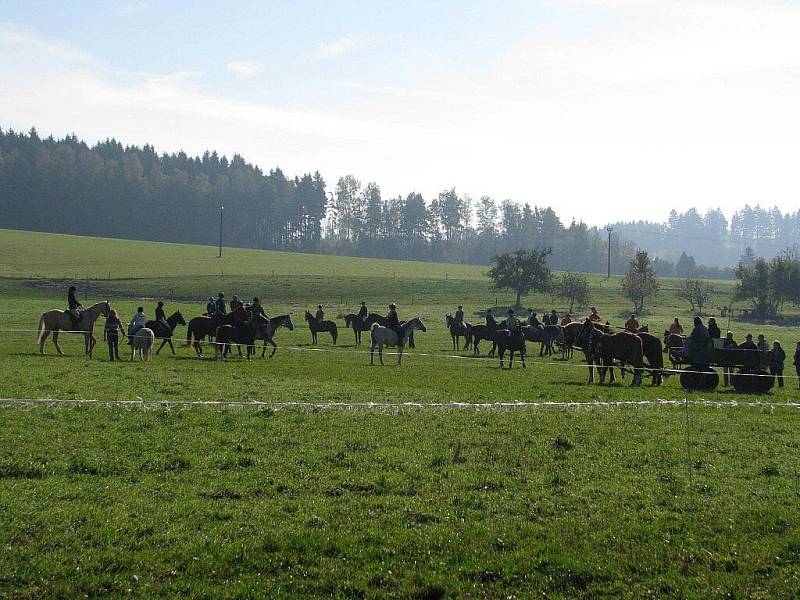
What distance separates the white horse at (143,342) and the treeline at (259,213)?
136677mm

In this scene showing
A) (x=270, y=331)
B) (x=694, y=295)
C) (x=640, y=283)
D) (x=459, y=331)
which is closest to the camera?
(x=270, y=331)

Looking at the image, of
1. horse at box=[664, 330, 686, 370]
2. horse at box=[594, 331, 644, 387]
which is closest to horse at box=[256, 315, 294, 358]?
horse at box=[594, 331, 644, 387]

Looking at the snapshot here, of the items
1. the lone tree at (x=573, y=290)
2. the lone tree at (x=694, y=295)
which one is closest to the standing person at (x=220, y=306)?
the lone tree at (x=573, y=290)

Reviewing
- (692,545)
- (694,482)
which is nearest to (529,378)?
(694,482)

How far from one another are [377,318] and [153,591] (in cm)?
3446

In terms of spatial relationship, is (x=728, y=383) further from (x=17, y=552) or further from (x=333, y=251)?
(x=333, y=251)

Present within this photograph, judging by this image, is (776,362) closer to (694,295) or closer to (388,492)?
(388,492)

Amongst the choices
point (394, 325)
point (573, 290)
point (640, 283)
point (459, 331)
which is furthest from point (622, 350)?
point (640, 283)

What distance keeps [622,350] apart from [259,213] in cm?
15264

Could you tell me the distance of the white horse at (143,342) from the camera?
91.9ft

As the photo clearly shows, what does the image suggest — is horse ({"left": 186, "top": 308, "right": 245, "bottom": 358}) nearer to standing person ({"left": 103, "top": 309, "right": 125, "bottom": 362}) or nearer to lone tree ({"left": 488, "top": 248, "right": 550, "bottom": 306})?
standing person ({"left": 103, "top": 309, "right": 125, "bottom": 362})

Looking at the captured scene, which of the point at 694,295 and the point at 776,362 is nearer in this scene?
the point at 776,362

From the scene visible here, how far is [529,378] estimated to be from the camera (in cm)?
2550

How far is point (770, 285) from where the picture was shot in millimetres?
81000
